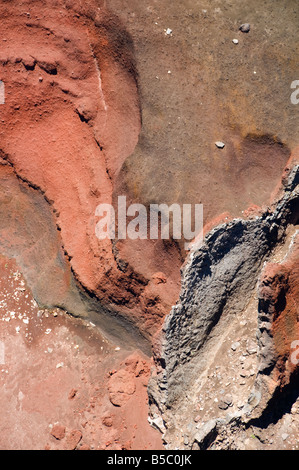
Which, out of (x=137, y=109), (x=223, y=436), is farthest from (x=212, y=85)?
(x=223, y=436)

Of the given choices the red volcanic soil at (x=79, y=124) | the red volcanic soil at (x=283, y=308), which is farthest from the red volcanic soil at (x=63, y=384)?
the red volcanic soil at (x=283, y=308)

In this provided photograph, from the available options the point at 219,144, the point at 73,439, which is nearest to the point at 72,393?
the point at 73,439

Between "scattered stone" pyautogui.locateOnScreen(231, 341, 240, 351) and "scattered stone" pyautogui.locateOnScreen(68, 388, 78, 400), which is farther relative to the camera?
"scattered stone" pyautogui.locateOnScreen(68, 388, 78, 400)

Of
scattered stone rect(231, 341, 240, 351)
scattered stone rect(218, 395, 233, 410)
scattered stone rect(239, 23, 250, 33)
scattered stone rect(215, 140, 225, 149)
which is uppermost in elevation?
scattered stone rect(239, 23, 250, 33)

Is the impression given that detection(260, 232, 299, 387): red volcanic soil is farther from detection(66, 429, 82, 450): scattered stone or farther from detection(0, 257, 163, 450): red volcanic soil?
detection(66, 429, 82, 450): scattered stone

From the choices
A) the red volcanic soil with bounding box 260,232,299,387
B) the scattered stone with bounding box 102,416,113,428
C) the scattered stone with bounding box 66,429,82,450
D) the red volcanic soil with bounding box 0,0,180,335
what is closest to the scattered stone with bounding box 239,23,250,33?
the red volcanic soil with bounding box 0,0,180,335

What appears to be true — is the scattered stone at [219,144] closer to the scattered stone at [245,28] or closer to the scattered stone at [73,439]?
the scattered stone at [245,28]
